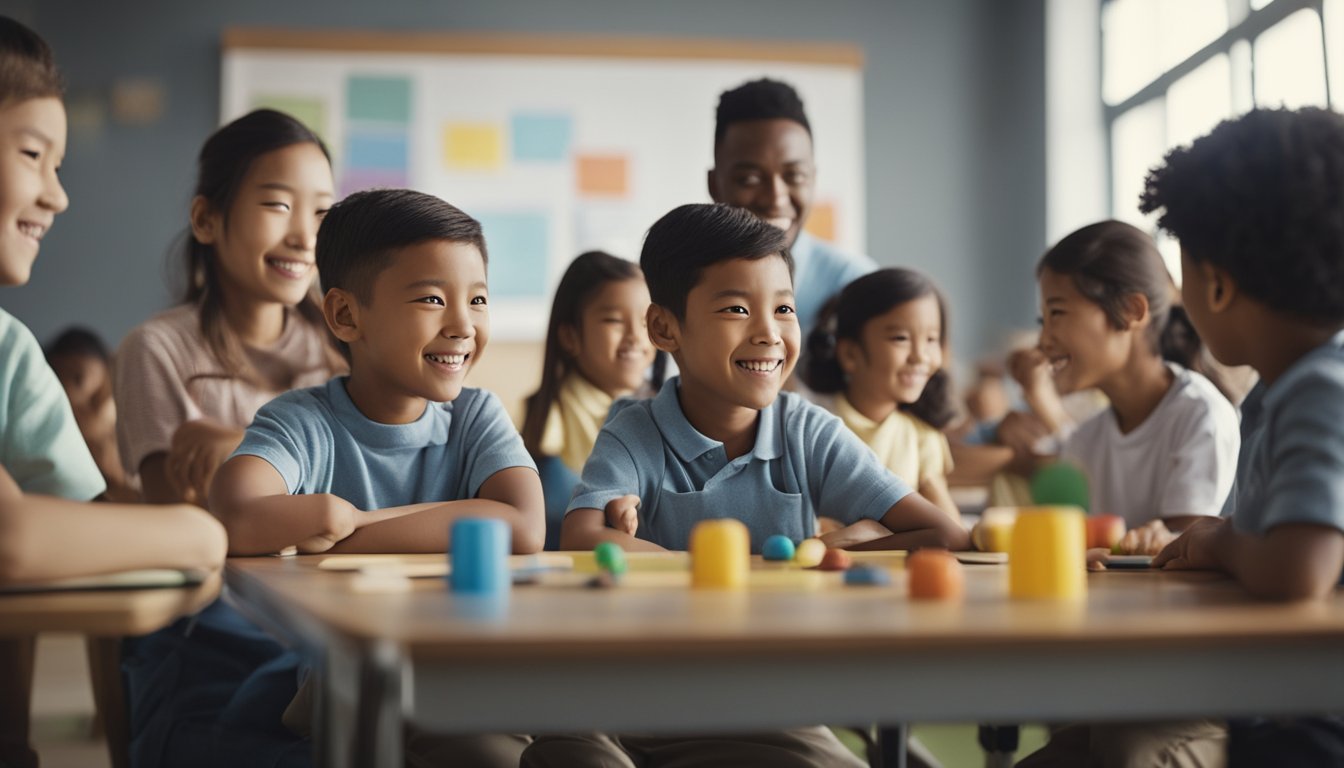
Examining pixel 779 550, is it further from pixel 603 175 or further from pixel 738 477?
pixel 603 175

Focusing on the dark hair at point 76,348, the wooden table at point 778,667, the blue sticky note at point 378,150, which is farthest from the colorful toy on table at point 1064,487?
the blue sticky note at point 378,150

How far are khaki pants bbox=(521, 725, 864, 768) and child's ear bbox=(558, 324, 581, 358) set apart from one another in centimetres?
133

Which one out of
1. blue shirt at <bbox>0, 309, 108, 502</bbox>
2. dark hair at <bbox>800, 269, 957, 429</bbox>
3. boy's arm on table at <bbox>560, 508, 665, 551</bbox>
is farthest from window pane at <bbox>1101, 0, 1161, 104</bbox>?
blue shirt at <bbox>0, 309, 108, 502</bbox>

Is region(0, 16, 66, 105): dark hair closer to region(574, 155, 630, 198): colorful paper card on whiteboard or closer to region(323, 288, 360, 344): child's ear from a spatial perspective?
region(323, 288, 360, 344): child's ear

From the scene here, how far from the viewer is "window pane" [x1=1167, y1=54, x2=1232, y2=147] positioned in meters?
4.79

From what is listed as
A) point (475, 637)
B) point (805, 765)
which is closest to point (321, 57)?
point (805, 765)

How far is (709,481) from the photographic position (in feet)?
5.51

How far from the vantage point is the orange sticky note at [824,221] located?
5949mm

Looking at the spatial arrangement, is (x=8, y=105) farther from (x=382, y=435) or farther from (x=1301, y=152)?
(x=1301, y=152)

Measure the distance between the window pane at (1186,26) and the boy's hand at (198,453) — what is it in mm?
4114

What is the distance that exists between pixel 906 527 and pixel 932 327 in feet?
3.29

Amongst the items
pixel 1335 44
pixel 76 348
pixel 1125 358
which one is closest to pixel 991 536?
pixel 1125 358

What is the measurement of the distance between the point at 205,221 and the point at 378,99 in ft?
12.2

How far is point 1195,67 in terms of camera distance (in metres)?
4.97
